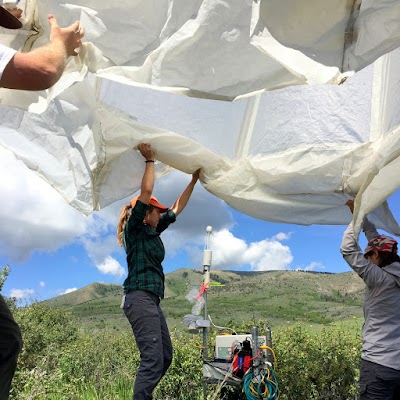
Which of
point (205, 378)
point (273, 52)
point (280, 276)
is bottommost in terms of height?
point (205, 378)

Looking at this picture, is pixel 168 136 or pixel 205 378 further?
pixel 205 378

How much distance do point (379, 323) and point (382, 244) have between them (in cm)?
47

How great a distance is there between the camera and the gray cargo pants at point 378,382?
2885mm

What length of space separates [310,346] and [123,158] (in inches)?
125

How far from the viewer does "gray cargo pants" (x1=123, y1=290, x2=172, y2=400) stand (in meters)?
2.69

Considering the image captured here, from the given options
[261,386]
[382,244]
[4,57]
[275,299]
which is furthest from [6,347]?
[275,299]

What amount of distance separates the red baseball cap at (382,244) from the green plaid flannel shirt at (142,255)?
1.28 metres

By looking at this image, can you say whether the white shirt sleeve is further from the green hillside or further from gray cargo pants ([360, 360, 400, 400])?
the green hillside

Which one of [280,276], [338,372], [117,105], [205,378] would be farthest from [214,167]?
[280,276]

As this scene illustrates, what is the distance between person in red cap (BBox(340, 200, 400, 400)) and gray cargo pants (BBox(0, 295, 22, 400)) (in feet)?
5.98

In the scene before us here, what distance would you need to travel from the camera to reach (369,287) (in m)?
3.07

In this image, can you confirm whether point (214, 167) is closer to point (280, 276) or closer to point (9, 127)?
point (9, 127)

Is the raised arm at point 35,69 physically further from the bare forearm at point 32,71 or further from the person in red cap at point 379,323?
the person in red cap at point 379,323

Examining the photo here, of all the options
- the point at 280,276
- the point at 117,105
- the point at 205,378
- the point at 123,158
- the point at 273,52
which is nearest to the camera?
the point at 273,52
